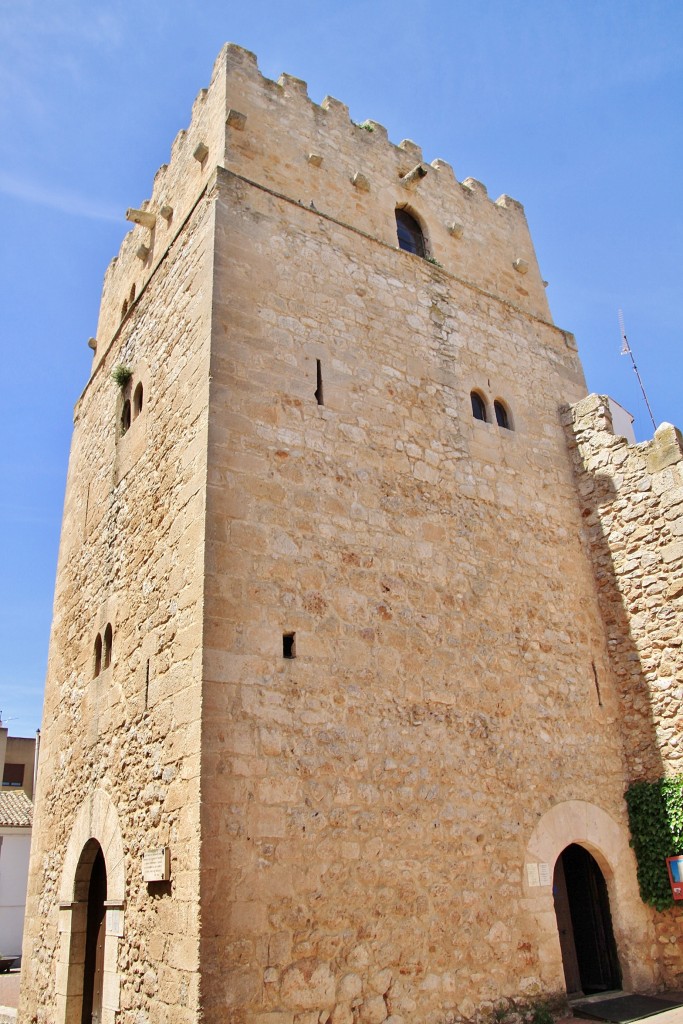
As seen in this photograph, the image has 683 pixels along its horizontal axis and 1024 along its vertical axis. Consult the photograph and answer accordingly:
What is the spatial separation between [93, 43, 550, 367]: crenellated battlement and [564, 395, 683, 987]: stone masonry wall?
2.71 m

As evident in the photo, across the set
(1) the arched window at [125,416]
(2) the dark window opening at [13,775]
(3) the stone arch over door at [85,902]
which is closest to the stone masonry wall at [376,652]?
(3) the stone arch over door at [85,902]

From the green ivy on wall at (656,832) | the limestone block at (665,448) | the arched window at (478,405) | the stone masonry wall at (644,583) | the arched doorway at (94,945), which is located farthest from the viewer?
the arched window at (478,405)

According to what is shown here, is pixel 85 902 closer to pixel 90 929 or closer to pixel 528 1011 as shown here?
pixel 90 929

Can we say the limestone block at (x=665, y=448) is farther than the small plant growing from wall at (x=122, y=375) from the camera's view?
No

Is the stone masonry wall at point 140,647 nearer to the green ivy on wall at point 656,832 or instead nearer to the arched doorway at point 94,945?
the arched doorway at point 94,945

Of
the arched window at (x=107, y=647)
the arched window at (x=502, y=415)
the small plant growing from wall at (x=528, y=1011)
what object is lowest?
the small plant growing from wall at (x=528, y=1011)

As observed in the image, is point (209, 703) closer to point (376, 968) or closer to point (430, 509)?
point (376, 968)

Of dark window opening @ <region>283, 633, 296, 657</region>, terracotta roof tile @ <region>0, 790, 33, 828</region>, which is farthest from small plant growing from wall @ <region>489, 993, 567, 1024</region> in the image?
terracotta roof tile @ <region>0, 790, 33, 828</region>

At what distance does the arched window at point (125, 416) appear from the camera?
8516 mm

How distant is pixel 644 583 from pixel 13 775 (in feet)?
86.3

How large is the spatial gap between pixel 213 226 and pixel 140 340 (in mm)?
2024

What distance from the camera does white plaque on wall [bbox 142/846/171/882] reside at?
510cm

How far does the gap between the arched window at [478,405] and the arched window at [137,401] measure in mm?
3623

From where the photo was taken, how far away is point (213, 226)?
274 inches
